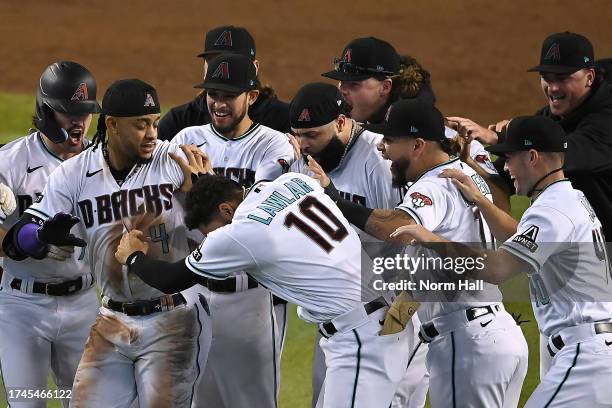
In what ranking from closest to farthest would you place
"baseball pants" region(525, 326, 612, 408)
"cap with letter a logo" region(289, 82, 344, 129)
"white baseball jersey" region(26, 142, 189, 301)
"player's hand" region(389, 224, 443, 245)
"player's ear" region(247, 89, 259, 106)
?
"baseball pants" region(525, 326, 612, 408)
"player's hand" region(389, 224, 443, 245)
"white baseball jersey" region(26, 142, 189, 301)
"cap with letter a logo" region(289, 82, 344, 129)
"player's ear" region(247, 89, 259, 106)

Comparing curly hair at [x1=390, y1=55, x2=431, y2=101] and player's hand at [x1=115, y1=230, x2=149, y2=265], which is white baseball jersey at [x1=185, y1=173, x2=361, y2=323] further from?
curly hair at [x1=390, y1=55, x2=431, y2=101]

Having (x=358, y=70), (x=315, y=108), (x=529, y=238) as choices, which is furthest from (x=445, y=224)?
(x=358, y=70)

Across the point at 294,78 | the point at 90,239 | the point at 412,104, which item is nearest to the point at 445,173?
the point at 412,104

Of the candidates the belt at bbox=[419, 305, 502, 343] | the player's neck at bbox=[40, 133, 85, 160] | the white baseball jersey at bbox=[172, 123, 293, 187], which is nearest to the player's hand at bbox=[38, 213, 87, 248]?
the player's neck at bbox=[40, 133, 85, 160]

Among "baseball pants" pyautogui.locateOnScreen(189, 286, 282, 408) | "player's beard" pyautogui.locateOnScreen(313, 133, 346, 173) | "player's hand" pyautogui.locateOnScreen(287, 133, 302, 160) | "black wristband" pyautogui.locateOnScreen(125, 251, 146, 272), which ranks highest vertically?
"player's hand" pyautogui.locateOnScreen(287, 133, 302, 160)

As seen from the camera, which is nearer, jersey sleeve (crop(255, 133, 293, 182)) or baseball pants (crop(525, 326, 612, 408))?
baseball pants (crop(525, 326, 612, 408))

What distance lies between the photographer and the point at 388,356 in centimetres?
552

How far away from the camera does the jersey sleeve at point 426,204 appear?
5.76m

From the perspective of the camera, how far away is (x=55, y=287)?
21.6 feet

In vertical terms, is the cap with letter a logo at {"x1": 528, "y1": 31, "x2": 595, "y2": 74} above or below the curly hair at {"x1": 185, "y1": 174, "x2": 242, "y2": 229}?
above

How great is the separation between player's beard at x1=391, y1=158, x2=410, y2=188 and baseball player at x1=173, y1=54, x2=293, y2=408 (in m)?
0.78

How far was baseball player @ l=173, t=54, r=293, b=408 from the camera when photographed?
6652mm

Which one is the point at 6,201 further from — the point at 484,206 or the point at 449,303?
the point at 484,206

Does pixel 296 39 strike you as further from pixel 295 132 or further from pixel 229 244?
pixel 229 244
